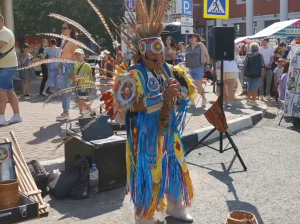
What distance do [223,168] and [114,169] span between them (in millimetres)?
1603

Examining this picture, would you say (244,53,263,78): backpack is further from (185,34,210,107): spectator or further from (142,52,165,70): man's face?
(142,52,165,70): man's face

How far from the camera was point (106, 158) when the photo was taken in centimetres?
489

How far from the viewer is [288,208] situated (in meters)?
4.36

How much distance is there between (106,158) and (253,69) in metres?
6.59

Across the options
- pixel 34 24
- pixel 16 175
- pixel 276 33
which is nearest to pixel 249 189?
pixel 16 175

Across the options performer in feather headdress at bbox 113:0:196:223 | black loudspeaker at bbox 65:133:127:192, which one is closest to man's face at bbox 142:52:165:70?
performer in feather headdress at bbox 113:0:196:223

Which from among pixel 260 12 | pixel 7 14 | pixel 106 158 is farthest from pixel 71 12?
pixel 260 12

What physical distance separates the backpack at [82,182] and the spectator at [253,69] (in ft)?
22.1

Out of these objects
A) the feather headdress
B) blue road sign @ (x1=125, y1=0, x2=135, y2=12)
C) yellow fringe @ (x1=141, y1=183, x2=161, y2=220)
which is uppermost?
blue road sign @ (x1=125, y1=0, x2=135, y2=12)

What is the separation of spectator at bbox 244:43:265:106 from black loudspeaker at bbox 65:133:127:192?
20.9 ft

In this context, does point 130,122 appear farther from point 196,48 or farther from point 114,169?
point 196,48

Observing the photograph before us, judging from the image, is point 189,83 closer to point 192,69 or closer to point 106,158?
point 106,158

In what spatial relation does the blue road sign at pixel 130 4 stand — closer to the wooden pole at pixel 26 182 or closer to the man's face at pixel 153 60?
the man's face at pixel 153 60

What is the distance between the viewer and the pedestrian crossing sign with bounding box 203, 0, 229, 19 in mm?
8773
